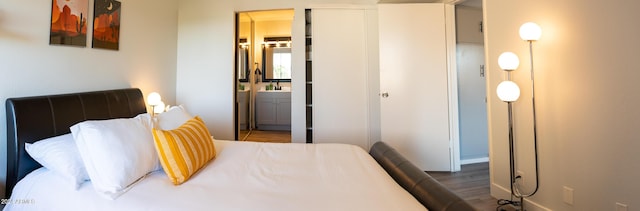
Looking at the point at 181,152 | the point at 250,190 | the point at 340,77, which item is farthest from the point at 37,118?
the point at 340,77

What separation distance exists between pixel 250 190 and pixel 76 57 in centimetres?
180

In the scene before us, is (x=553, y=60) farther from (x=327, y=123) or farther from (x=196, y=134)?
(x=196, y=134)

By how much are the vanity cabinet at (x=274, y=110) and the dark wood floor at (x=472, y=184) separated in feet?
10.6

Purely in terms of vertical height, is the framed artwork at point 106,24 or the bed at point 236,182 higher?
the framed artwork at point 106,24

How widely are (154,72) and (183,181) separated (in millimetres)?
2045

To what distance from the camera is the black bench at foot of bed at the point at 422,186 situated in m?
0.97

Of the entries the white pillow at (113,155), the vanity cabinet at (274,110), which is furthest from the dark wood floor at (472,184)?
the vanity cabinet at (274,110)

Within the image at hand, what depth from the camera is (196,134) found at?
1574 millimetres

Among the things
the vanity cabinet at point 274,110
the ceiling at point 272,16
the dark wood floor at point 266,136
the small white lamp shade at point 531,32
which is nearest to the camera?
the small white lamp shade at point 531,32

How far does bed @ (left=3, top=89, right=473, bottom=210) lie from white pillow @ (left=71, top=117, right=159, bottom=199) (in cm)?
4

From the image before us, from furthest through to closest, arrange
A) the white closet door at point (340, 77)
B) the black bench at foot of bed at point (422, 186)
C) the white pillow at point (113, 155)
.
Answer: the white closet door at point (340, 77), the white pillow at point (113, 155), the black bench at foot of bed at point (422, 186)

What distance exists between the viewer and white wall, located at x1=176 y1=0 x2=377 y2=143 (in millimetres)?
3354

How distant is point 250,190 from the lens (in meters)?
1.18

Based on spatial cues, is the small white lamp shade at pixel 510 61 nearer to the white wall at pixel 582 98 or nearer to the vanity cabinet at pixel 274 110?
the white wall at pixel 582 98
